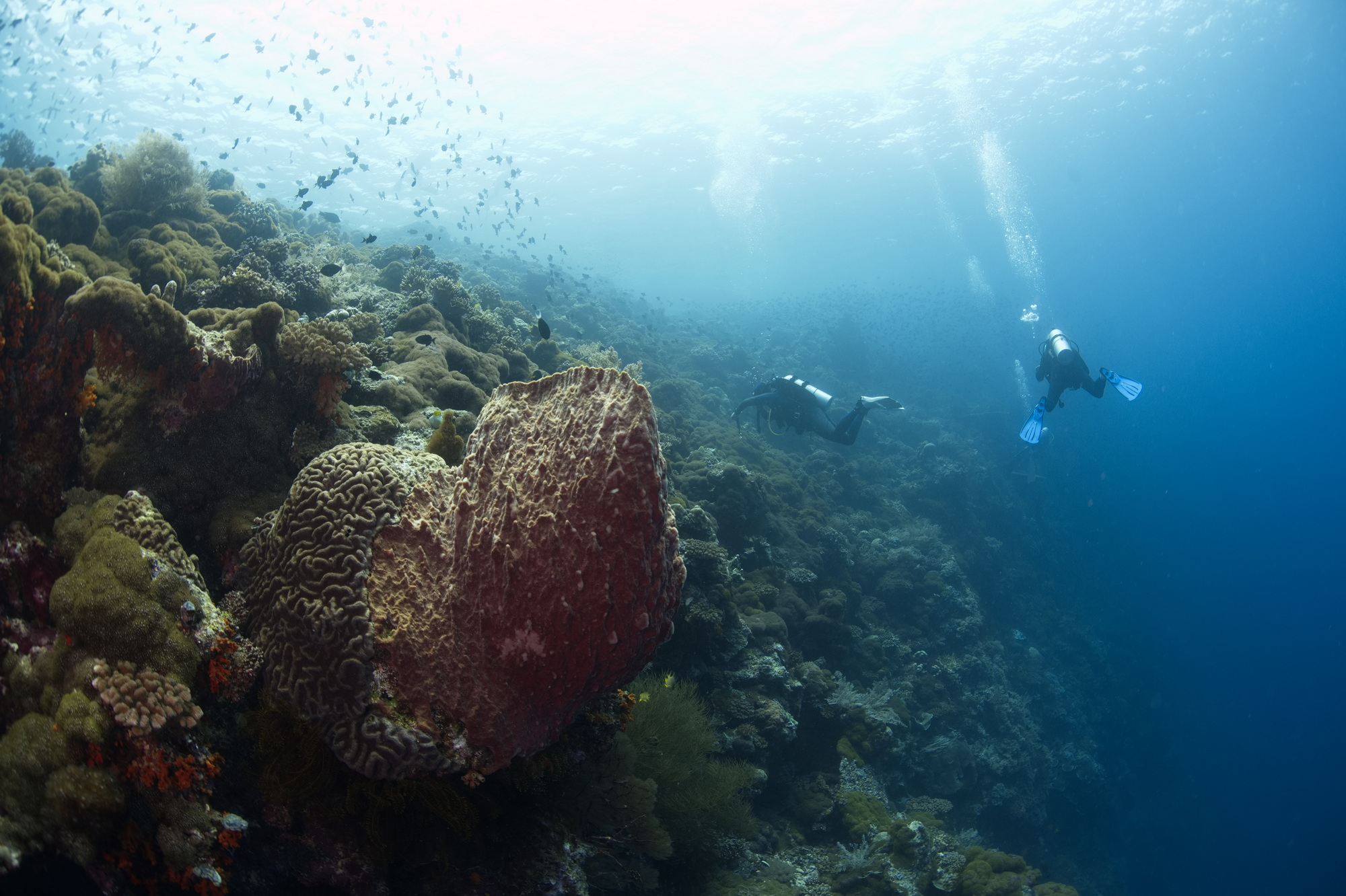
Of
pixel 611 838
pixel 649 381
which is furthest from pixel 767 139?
pixel 611 838

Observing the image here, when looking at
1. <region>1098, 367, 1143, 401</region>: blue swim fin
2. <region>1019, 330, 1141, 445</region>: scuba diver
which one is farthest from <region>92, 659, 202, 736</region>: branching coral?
<region>1098, 367, 1143, 401</region>: blue swim fin

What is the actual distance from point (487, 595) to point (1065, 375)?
730 inches

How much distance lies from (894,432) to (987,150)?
126ft

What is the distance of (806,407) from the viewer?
15445 mm

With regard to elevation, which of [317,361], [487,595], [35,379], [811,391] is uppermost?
[811,391]

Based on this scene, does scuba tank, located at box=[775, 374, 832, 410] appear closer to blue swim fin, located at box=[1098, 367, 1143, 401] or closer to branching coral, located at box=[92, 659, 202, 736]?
blue swim fin, located at box=[1098, 367, 1143, 401]

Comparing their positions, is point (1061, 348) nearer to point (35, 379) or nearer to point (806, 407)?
point (806, 407)

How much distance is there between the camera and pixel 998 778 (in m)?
13.0

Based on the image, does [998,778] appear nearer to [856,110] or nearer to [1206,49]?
[856,110]

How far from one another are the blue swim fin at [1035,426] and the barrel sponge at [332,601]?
1691 cm

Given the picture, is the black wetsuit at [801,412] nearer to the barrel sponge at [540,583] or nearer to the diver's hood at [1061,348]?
the diver's hood at [1061,348]

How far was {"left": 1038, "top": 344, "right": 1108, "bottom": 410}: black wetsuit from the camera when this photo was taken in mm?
14904

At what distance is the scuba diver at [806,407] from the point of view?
15289mm

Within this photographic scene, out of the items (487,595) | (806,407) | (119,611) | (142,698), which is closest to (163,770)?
(142,698)
